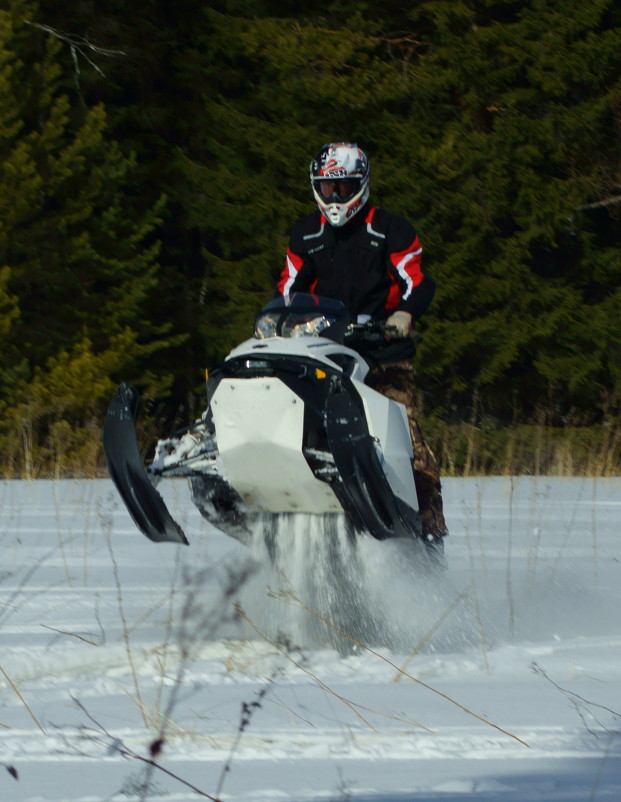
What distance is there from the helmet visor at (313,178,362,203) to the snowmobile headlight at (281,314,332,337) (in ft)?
2.22

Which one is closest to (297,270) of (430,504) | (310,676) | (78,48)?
(430,504)

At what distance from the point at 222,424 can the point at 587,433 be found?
48.2ft

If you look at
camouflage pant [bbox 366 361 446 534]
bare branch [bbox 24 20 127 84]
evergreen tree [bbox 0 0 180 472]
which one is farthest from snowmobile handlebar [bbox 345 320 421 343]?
bare branch [bbox 24 20 127 84]

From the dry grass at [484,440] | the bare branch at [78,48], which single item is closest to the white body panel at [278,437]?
the dry grass at [484,440]

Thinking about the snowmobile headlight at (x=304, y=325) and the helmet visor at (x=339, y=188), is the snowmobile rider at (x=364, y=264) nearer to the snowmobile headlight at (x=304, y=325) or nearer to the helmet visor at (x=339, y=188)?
the helmet visor at (x=339, y=188)

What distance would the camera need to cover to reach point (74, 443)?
1769cm

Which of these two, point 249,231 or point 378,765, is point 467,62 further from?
point 378,765

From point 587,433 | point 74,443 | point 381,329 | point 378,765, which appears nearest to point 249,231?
point 74,443

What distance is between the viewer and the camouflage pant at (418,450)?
539 cm

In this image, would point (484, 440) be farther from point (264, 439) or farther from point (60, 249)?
point (264, 439)

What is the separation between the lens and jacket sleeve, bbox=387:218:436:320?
531 centimetres

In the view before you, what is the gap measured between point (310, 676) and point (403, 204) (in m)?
15.7

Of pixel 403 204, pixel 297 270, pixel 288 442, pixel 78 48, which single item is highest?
pixel 78 48

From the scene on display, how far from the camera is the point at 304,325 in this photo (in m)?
4.75
